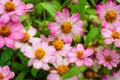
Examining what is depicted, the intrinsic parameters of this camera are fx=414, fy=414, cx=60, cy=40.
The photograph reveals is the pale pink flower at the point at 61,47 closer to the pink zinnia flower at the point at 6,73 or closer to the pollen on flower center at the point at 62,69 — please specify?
the pollen on flower center at the point at 62,69

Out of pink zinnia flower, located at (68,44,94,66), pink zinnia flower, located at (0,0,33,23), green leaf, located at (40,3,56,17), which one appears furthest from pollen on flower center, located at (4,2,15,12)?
pink zinnia flower, located at (68,44,94,66)

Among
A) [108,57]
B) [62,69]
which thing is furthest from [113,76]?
[62,69]

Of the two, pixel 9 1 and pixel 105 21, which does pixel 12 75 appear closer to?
pixel 9 1

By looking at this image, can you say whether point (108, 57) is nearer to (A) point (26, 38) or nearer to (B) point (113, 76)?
(B) point (113, 76)

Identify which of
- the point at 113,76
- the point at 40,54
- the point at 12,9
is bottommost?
the point at 113,76

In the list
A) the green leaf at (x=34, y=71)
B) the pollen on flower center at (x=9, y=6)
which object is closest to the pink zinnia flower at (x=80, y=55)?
the green leaf at (x=34, y=71)

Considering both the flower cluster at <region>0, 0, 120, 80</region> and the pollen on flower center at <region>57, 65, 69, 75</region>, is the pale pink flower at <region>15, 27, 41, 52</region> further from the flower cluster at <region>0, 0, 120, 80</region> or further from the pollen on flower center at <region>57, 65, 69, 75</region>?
the pollen on flower center at <region>57, 65, 69, 75</region>
